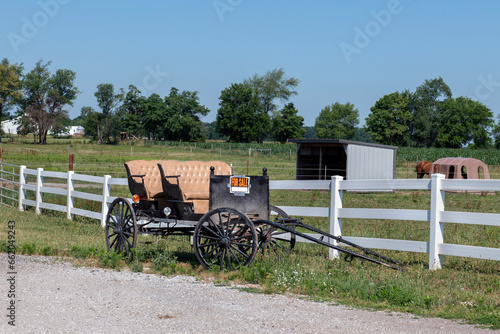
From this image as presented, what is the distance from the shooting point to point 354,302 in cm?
605

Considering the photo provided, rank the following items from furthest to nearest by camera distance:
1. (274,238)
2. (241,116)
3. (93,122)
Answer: (93,122) → (241,116) → (274,238)

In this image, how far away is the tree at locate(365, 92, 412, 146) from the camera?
99.5 meters

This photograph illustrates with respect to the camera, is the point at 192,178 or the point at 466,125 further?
the point at 466,125

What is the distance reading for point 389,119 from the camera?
101m

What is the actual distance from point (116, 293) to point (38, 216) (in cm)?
962

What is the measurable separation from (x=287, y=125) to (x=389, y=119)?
1763 cm

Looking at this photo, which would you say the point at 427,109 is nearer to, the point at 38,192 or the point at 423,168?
the point at 423,168

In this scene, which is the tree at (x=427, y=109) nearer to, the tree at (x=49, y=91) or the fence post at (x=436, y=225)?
the tree at (x=49, y=91)

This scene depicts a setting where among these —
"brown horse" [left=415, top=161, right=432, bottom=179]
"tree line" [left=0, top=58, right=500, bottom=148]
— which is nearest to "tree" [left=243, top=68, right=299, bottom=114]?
"tree line" [left=0, top=58, right=500, bottom=148]

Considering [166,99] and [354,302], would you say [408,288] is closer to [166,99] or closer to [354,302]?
[354,302]

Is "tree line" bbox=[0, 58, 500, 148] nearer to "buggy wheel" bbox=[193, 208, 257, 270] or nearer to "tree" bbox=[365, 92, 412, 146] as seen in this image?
"tree" bbox=[365, 92, 412, 146]

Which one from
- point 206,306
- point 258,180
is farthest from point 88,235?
point 206,306

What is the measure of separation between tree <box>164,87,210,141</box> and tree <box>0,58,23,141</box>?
76.1 feet

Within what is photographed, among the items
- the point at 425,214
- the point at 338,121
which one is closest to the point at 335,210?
the point at 425,214
